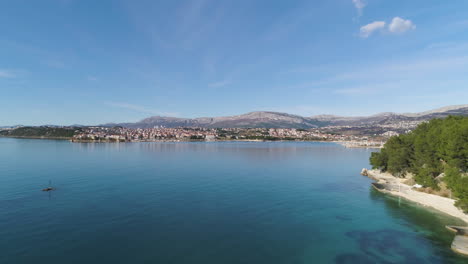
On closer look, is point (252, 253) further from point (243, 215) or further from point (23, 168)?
point (23, 168)

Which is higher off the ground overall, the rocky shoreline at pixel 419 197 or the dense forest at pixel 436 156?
the dense forest at pixel 436 156

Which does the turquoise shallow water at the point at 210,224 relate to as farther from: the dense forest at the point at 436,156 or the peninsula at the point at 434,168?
the dense forest at the point at 436,156

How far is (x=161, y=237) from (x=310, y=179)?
3764 centimetres

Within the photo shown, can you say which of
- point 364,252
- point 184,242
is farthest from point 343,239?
point 184,242

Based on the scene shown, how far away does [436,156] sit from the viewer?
122ft

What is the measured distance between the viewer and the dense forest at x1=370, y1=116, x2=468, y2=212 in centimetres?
2792

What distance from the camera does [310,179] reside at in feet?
172

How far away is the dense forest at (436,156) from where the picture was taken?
1099 inches

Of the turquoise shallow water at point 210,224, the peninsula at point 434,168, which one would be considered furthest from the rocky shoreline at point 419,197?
the turquoise shallow water at point 210,224

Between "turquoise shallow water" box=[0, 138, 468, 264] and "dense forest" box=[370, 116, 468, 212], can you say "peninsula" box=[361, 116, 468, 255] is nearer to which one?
"dense forest" box=[370, 116, 468, 212]

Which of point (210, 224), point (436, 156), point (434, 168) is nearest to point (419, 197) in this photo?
point (434, 168)

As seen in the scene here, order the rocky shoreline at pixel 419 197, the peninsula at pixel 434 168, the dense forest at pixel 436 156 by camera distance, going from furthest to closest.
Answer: the rocky shoreline at pixel 419 197, the dense forest at pixel 436 156, the peninsula at pixel 434 168

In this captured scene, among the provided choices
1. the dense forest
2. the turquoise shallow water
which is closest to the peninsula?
the dense forest

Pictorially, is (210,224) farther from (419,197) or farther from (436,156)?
(436,156)
